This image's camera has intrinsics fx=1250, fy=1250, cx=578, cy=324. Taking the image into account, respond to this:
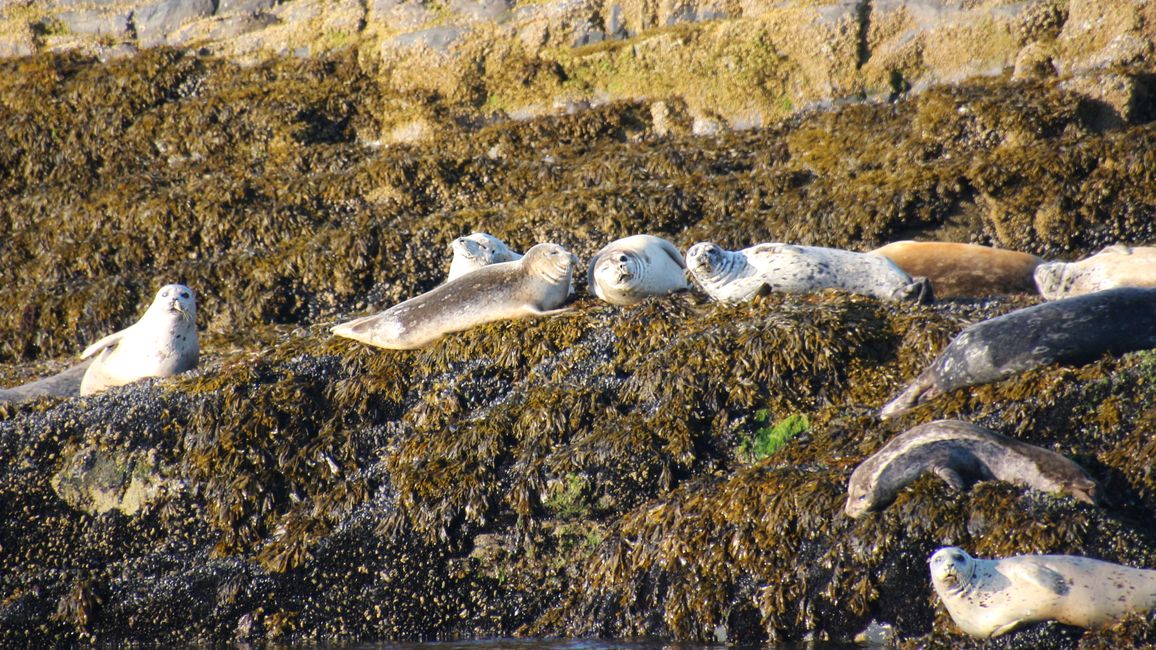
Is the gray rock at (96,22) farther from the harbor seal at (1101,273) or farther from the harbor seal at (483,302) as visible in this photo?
the harbor seal at (1101,273)

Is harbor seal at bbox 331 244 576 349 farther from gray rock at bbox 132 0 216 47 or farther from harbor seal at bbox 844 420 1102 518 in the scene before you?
gray rock at bbox 132 0 216 47

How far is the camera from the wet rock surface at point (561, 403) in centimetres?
519

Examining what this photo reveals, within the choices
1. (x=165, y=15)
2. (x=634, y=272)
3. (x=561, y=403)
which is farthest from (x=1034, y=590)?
(x=165, y=15)

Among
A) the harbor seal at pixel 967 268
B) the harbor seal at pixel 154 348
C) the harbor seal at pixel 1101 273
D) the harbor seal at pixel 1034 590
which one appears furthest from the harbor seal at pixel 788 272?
the harbor seal at pixel 154 348

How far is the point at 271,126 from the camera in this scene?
11562 millimetres

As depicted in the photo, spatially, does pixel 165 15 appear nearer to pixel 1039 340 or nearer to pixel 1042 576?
pixel 1039 340

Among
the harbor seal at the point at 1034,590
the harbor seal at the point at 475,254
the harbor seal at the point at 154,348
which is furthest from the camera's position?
the harbor seal at the point at 475,254

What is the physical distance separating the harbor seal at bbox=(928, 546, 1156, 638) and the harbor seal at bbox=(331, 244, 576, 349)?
125 inches

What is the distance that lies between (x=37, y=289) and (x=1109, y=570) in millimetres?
8713

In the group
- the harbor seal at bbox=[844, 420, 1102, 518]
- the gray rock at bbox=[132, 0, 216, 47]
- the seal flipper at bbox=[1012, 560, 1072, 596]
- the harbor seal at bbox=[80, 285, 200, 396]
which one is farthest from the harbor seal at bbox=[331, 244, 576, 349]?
the gray rock at bbox=[132, 0, 216, 47]

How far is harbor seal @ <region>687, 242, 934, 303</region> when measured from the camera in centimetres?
711

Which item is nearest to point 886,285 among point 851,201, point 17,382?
point 851,201

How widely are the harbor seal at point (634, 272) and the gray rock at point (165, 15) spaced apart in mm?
7350

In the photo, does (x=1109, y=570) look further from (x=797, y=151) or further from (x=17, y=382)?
(x=17, y=382)
